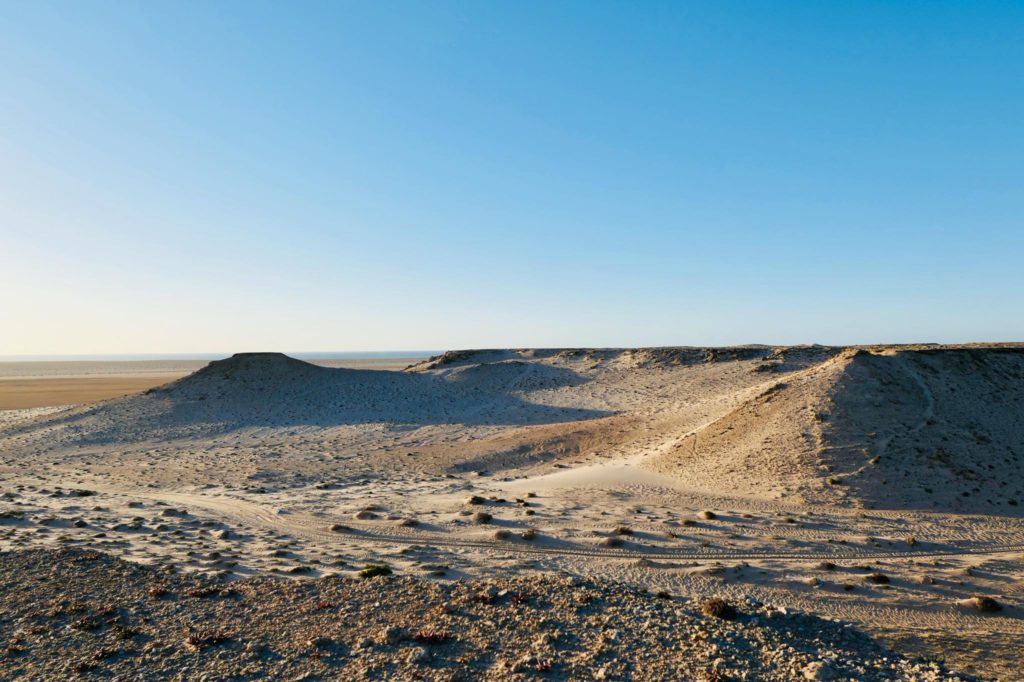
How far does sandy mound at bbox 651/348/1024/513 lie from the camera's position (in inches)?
674

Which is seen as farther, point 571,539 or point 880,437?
point 880,437

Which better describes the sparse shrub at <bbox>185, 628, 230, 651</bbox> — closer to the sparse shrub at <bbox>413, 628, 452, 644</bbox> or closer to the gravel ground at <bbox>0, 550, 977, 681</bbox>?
the gravel ground at <bbox>0, 550, 977, 681</bbox>

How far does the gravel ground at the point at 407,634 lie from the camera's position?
816 cm

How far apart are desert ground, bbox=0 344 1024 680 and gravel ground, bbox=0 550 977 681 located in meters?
0.04

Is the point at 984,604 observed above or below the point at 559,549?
below

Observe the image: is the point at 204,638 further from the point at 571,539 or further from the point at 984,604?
the point at 984,604

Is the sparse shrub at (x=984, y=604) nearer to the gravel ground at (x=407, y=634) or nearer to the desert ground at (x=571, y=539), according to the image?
the desert ground at (x=571, y=539)

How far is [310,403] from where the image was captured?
38375 millimetres

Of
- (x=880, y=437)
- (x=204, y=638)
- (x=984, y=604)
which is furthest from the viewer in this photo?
(x=880, y=437)

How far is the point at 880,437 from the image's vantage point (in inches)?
745

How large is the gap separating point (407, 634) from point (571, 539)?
5274mm

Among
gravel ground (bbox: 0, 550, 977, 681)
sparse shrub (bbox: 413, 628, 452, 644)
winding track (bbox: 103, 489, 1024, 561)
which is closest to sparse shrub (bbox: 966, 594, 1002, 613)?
winding track (bbox: 103, 489, 1024, 561)

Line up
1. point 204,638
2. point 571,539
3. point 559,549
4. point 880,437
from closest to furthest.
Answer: point 204,638 < point 559,549 < point 571,539 < point 880,437

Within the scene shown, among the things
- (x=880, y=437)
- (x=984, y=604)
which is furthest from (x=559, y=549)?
(x=880, y=437)
